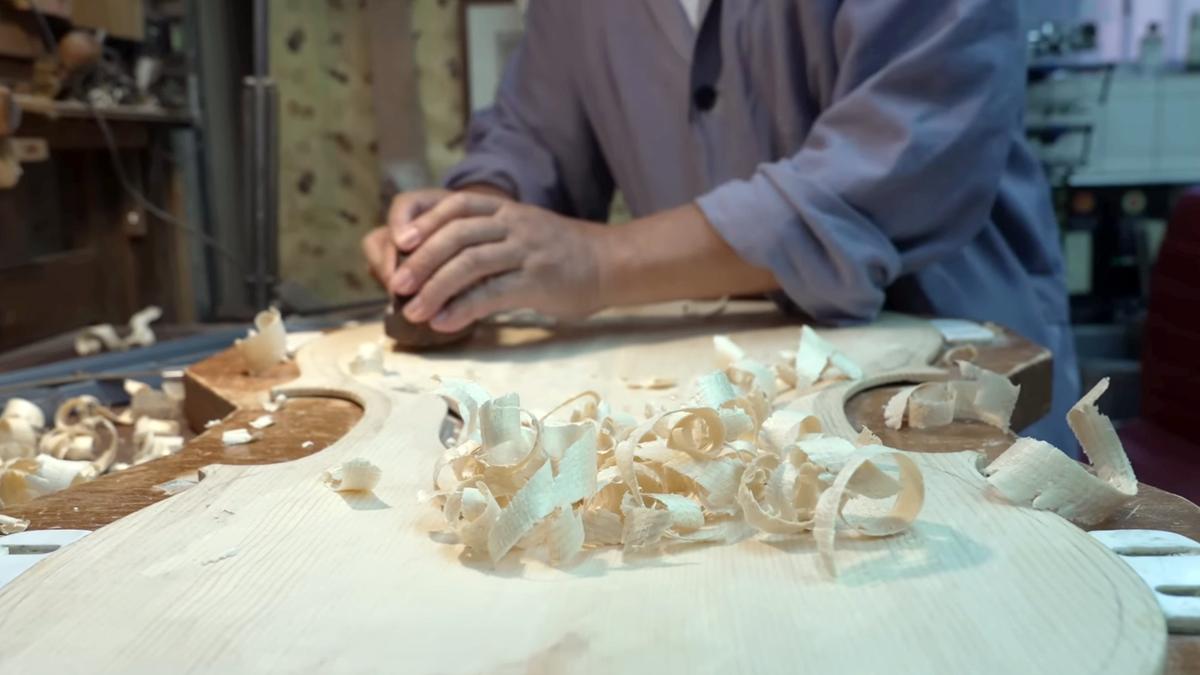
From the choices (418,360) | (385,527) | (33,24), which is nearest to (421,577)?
(385,527)

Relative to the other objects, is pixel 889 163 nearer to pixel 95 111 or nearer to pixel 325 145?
pixel 95 111

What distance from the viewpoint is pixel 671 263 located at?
1.02 metres

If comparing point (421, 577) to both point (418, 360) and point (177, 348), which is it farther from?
point (177, 348)

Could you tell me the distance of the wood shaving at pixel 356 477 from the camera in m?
0.58

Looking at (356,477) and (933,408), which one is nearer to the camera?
(356,477)

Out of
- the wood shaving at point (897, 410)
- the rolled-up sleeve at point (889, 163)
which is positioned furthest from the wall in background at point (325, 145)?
the wood shaving at point (897, 410)

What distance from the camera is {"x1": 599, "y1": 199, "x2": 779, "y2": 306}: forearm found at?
3.30 ft

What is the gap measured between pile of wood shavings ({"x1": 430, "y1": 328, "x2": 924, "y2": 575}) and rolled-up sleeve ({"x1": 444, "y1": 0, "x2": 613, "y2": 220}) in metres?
0.75

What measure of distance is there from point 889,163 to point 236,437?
59 cm

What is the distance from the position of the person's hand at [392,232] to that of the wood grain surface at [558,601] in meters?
0.53

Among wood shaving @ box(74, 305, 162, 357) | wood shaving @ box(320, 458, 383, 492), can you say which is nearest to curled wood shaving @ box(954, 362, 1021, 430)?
wood shaving @ box(320, 458, 383, 492)

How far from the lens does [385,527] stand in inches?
21.3

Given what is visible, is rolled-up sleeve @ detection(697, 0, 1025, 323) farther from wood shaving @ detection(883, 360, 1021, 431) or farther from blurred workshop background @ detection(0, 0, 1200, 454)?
blurred workshop background @ detection(0, 0, 1200, 454)

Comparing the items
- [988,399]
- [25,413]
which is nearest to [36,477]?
[25,413]
